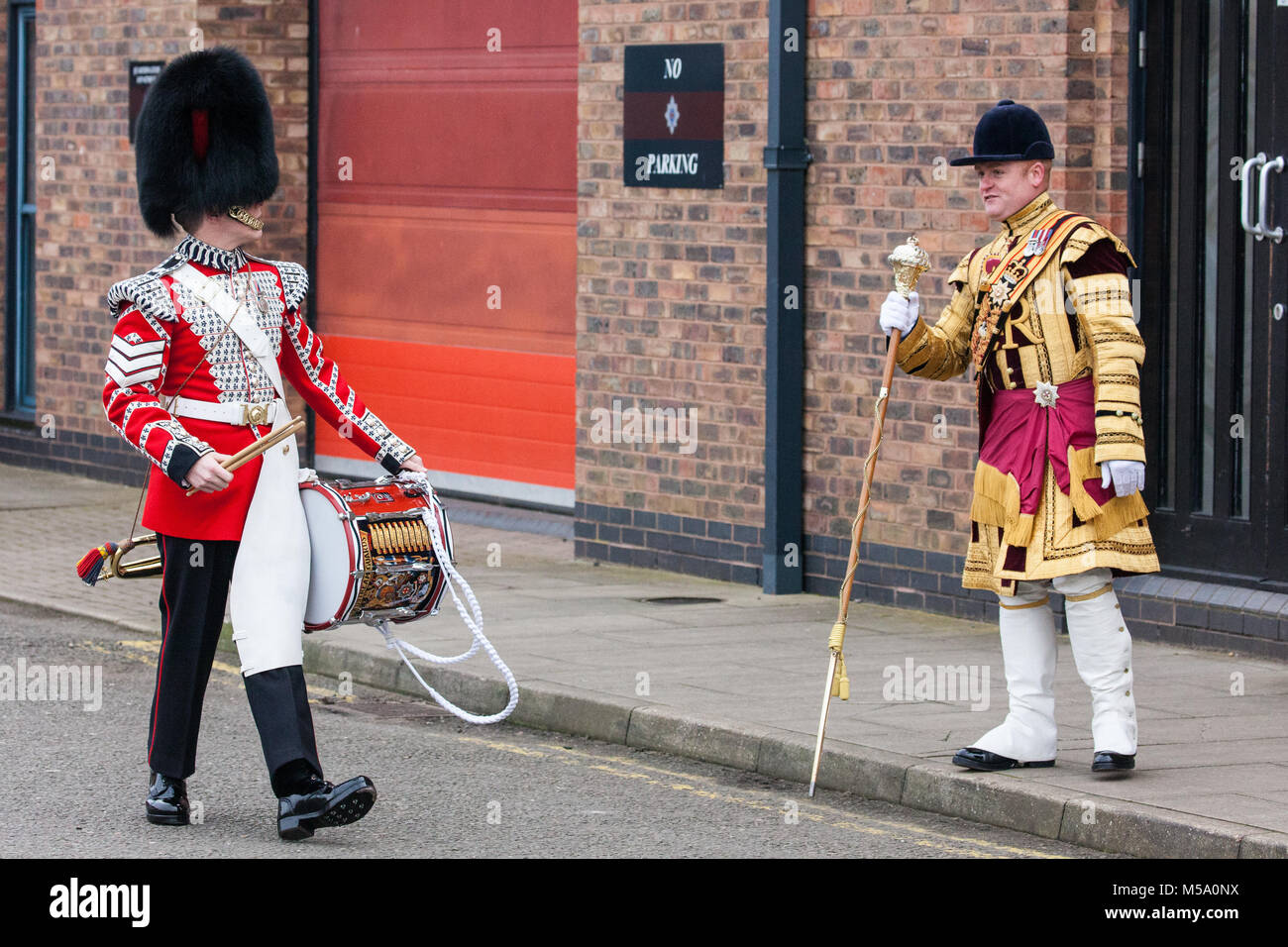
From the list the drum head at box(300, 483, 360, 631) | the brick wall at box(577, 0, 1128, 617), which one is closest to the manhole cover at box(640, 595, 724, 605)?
the brick wall at box(577, 0, 1128, 617)

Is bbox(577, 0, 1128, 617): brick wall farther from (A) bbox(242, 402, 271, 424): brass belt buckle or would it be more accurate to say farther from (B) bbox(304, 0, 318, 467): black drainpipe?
(A) bbox(242, 402, 271, 424): brass belt buckle

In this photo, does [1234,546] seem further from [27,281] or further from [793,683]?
[27,281]

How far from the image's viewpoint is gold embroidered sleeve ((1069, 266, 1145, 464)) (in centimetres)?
691

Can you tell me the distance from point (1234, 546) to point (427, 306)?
6.19 metres

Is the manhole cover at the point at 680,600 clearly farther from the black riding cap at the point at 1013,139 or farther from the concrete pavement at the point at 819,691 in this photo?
the black riding cap at the point at 1013,139

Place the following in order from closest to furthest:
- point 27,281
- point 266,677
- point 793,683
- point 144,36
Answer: point 266,677 < point 793,683 < point 144,36 < point 27,281

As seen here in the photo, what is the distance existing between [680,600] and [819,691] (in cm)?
243

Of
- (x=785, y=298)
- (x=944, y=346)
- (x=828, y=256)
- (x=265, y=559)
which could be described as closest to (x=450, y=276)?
(x=785, y=298)

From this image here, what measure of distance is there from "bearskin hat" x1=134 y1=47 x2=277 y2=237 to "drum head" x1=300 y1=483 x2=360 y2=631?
917mm

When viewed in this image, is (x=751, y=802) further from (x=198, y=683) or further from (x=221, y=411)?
(x=221, y=411)

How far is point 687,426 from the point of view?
11695 millimetres

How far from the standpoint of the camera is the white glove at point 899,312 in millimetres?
7207

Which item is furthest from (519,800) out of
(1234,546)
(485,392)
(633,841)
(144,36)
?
(144,36)

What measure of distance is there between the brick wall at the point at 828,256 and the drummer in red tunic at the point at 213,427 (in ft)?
14.0
